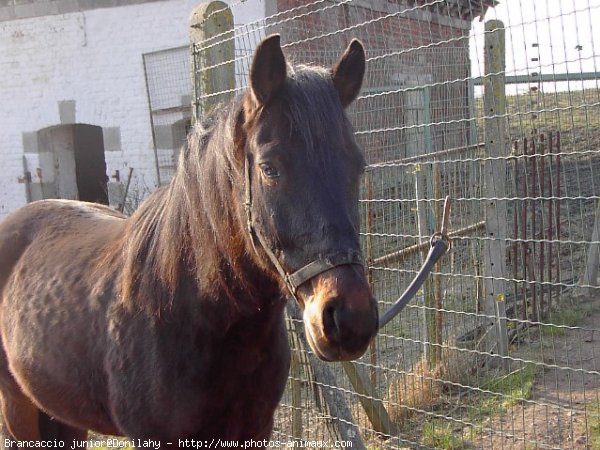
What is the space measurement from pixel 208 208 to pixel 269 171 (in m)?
Answer: 0.42

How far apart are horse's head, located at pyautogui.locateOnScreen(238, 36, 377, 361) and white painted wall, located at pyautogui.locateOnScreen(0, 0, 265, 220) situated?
8.09m

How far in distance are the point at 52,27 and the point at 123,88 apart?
1.80 m

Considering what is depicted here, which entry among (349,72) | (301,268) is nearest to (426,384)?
(349,72)

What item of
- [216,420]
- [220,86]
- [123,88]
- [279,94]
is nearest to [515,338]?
[220,86]

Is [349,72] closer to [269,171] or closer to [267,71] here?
[267,71]

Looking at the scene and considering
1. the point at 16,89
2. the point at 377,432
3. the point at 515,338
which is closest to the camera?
the point at 377,432

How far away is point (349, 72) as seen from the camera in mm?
2275

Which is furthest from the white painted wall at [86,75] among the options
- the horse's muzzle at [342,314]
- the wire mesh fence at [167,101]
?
the horse's muzzle at [342,314]

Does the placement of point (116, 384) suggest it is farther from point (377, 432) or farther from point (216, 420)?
point (377, 432)

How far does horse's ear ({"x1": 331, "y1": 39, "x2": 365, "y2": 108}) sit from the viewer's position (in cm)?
226

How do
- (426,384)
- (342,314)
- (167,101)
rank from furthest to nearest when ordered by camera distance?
(167,101), (426,384), (342,314)

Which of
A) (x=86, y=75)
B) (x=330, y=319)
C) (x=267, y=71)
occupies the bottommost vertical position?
(x=330, y=319)

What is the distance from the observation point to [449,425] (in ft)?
13.8

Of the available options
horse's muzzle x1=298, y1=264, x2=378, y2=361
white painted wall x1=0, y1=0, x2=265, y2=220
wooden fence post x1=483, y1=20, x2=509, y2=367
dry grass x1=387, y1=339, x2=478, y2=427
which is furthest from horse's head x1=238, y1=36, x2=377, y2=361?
white painted wall x1=0, y1=0, x2=265, y2=220
